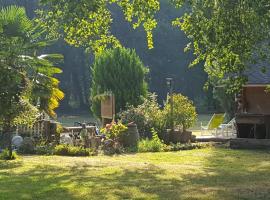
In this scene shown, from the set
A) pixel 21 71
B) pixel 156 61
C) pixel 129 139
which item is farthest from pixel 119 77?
pixel 156 61

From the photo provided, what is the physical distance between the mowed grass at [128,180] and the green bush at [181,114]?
6.58m

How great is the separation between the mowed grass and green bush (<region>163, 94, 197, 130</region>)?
6.58 m

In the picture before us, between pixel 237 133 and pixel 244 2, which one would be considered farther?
pixel 237 133

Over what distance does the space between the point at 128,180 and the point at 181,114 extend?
460 inches

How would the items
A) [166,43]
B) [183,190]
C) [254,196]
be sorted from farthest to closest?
[166,43], [183,190], [254,196]

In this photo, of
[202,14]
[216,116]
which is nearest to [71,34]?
[202,14]

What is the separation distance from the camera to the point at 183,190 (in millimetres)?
8398

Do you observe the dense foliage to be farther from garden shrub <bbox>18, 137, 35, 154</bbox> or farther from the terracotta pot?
garden shrub <bbox>18, 137, 35, 154</bbox>

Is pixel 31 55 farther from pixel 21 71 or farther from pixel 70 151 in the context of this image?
pixel 70 151

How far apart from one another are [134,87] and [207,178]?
62.9 feet

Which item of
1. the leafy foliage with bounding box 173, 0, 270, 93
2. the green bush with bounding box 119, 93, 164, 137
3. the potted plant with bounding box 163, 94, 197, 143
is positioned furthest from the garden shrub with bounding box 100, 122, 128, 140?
the leafy foliage with bounding box 173, 0, 270, 93

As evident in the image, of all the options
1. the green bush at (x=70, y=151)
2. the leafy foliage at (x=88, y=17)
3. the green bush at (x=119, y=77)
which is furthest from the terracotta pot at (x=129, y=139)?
the green bush at (x=119, y=77)

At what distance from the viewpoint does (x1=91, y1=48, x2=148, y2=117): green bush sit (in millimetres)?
28625

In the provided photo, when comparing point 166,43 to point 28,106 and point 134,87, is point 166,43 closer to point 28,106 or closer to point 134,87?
point 134,87
